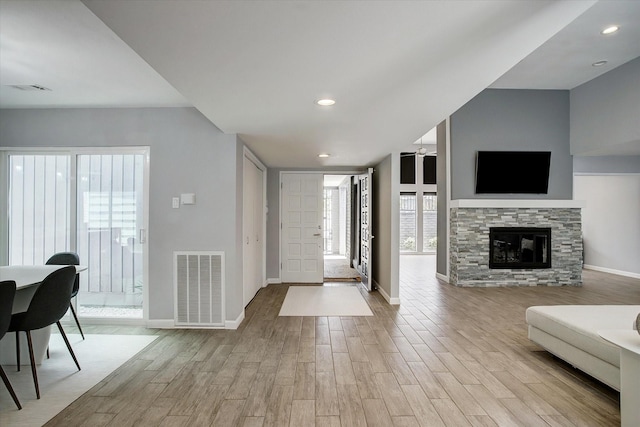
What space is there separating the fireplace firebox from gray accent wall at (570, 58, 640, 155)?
5.66 feet

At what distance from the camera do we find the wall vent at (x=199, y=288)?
4.00 metres

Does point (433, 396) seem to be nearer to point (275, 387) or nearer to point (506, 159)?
point (275, 387)

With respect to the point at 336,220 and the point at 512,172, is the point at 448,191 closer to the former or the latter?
the point at 512,172

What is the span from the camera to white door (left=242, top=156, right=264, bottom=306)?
476cm

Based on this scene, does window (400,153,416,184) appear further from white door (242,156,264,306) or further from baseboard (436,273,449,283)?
white door (242,156,264,306)

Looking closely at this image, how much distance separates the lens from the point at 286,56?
207cm

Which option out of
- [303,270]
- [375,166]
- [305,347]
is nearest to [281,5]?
[305,347]

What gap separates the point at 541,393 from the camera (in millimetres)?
2557

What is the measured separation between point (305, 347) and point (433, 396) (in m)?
1.32

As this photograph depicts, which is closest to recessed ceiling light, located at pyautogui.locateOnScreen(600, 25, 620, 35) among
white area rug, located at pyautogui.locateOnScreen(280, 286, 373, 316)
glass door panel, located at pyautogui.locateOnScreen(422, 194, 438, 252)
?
white area rug, located at pyautogui.locateOnScreen(280, 286, 373, 316)

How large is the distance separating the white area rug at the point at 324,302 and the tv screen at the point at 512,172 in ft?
10.7

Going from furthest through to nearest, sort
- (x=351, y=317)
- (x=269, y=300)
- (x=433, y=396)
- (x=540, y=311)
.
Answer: (x=269, y=300) < (x=351, y=317) < (x=540, y=311) < (x=433, y=396)

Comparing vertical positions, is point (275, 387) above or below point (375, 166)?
below

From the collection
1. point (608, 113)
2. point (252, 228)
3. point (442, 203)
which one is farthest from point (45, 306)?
point (608, 113)
